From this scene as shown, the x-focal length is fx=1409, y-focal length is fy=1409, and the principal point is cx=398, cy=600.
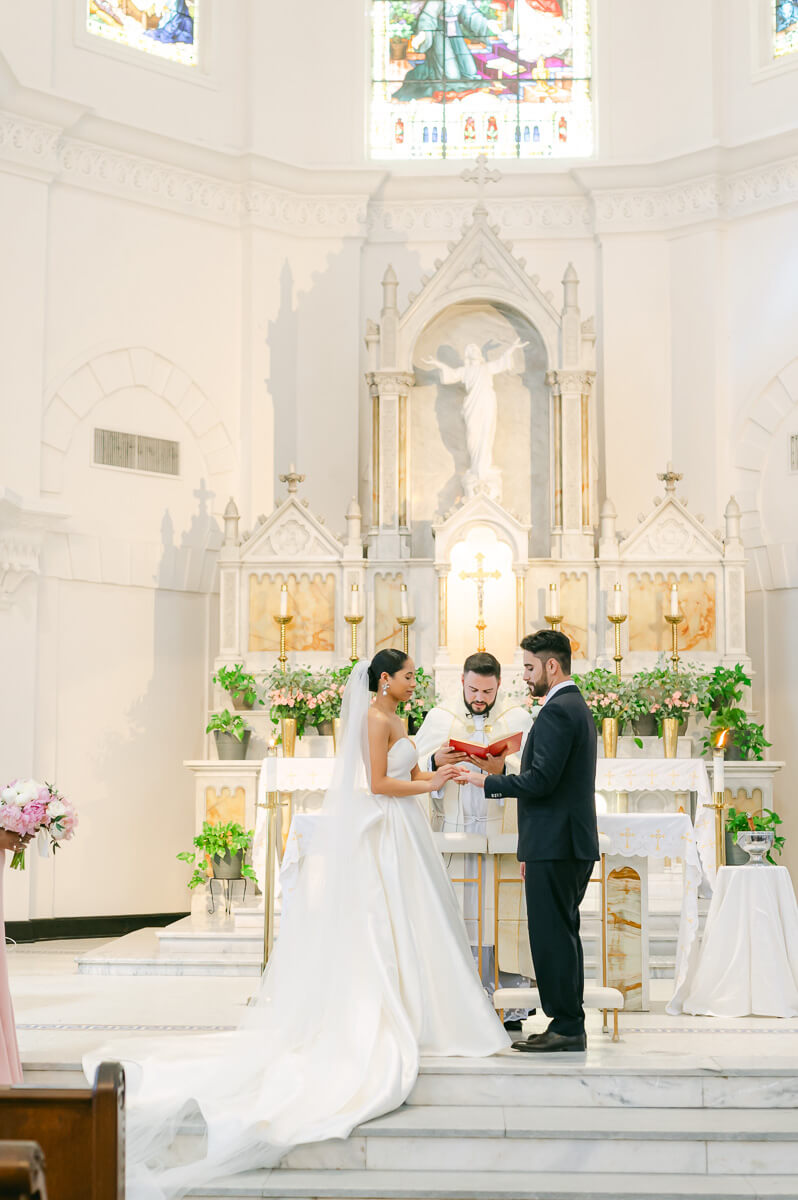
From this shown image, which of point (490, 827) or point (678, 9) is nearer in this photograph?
point (490, 827)

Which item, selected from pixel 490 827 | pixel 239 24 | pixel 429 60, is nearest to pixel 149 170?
pixel 239 24

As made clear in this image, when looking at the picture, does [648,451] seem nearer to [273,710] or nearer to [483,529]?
[483,529]

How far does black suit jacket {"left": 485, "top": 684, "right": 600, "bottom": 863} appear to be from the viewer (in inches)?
240

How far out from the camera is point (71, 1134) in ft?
9.94

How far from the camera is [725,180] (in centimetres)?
1385

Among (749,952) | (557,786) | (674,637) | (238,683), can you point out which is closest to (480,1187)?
(557,786)

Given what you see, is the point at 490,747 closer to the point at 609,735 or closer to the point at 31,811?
the point at 31,811

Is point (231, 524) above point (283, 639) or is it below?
above

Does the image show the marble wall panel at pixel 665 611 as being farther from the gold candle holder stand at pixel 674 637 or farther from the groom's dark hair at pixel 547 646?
A: the groom's dark hair at pixel 547 646

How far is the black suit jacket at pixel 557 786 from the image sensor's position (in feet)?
20.0

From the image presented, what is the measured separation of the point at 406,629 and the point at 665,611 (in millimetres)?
2227

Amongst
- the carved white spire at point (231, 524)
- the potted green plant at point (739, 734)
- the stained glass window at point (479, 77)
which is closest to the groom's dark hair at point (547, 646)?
the potted green plant at point (739, 734)

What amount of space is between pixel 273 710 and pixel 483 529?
2451 millimetres

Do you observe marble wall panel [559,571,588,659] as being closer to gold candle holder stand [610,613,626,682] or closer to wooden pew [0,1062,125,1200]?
gold candle holder stand [610,613,626,682]
